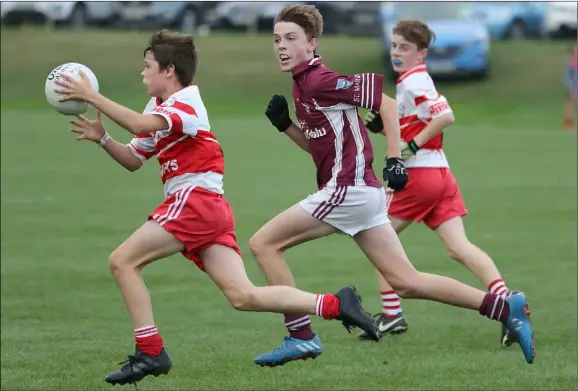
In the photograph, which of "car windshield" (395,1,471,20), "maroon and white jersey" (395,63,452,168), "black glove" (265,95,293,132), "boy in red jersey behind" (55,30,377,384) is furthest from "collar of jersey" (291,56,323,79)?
"car windshield" (395,1,471,20)

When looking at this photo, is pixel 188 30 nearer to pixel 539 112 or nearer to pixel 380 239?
pixel 539 112

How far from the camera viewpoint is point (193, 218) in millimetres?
6969

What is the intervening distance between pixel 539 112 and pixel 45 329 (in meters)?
22.1

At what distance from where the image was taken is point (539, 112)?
97.7ft

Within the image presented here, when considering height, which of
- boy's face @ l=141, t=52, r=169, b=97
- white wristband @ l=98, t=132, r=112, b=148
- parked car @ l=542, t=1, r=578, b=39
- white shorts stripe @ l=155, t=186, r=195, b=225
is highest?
boy's face @ l=141, t=52, r=169, b=97

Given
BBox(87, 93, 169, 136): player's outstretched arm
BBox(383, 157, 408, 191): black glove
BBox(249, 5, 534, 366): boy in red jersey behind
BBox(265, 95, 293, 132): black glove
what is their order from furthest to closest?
1. BBox(265, 95, 293, 132): black glove
2. BBox(383, 157, 408, 191): black glove
3. BBox(249, 5, 534, 366): boy in red jersey behind
4. BBox(87, 93, 169, 136): player's outstretched arm

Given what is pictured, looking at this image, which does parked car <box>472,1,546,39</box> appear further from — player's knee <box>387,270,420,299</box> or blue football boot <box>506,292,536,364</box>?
player's knee <box>387,270,420,299</box>

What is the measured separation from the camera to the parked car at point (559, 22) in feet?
127

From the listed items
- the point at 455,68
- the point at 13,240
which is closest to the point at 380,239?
the point at 13,240

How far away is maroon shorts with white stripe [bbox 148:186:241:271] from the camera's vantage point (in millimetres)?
6969

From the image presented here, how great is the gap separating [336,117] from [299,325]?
52.3 inches

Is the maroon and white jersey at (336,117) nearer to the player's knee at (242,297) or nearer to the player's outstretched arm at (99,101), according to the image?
the player's knee at (242,297)

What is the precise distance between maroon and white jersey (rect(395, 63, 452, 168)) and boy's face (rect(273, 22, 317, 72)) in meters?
1.90

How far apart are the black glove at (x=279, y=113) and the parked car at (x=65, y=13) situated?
32.9 metres
